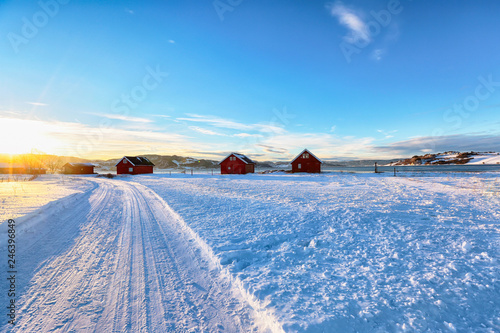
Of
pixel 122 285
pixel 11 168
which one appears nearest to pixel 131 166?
pixel 11 168

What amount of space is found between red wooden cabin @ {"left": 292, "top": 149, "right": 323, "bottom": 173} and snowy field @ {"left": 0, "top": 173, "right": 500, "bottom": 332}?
39009mm

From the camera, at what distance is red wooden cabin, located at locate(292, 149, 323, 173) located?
46.6 meters

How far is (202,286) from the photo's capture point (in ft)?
13.0

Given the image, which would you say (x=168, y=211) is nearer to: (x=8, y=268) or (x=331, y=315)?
(x=8, y=268)

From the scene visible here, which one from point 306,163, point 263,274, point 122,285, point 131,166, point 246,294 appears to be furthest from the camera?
point 131,166

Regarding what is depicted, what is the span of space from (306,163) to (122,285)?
151 feet

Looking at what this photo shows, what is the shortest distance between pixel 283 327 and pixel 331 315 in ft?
2.49

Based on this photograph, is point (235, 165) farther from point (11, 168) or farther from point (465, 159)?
point (465, 159)

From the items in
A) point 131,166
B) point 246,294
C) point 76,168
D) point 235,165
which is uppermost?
point 131,166

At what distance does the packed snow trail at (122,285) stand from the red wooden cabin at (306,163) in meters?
43.1

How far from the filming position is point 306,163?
47219 mm

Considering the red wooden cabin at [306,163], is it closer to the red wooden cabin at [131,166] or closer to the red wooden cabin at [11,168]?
the red wooden cabin at [131,166]

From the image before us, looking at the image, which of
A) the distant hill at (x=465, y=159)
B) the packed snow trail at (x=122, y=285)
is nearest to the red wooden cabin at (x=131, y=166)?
the packed snow trail at (x=122, y=285)

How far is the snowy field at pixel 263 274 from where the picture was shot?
119 inches
